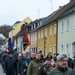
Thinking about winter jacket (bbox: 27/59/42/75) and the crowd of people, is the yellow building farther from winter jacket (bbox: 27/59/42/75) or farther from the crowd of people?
winter jacket (bbox: 27/59/42/75)

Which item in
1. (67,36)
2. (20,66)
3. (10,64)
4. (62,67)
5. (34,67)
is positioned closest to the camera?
(62,67)

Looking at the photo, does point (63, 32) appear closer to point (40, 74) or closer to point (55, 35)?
point (55, 35)

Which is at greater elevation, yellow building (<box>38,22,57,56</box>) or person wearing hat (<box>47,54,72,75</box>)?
yellow building (<box>38,22,57,56</box>)

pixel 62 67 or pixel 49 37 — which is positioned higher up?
pixel 49 37

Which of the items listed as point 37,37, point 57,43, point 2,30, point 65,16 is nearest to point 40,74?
point 65,16

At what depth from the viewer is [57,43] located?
41094mm

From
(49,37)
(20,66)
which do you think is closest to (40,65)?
(20,66)

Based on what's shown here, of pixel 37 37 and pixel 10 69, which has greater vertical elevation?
pixel 37 37

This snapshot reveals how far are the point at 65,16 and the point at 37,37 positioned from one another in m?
20.8

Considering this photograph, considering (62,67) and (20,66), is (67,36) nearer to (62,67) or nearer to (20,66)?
(20,66)

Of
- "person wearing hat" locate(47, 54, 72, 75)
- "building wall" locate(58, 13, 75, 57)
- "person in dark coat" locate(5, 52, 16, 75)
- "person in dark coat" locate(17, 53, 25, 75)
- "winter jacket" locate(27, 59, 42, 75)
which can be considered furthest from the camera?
"building wall" locate(58, 13, 75, 57)

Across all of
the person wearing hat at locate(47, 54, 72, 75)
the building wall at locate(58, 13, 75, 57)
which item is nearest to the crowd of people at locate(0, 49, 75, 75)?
the person wearing hat at locate(47, 54, 72, 75)

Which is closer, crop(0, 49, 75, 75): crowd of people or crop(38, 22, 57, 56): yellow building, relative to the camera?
crop(0, 49, 75, 75): crowd of people

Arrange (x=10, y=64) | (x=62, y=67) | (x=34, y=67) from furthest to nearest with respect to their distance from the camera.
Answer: (x=10, y=64)
(x=34, y=67)
(x=62, y=67)
